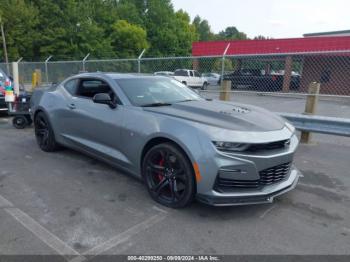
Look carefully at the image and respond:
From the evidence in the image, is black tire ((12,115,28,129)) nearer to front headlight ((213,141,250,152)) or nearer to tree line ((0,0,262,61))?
front headlight ((213,141,250,152))

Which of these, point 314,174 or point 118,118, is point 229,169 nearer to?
point 118,118

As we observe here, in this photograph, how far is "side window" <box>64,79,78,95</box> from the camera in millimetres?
4963

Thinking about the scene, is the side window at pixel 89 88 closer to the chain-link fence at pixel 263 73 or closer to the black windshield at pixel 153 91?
the black windshield at pixel 153 91

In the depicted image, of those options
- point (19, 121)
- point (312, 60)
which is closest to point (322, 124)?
point (19, 121)

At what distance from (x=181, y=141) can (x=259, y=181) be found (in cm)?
91

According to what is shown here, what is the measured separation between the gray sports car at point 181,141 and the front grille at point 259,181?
1 centimetres

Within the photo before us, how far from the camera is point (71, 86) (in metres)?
5.06

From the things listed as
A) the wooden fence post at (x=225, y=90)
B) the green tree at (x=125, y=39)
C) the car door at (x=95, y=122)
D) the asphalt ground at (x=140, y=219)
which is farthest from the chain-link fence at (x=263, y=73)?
the green tree at (x=125, y=39)

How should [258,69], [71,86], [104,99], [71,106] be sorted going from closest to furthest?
[104,99] < [71,106] < [71,86] < [258,69]

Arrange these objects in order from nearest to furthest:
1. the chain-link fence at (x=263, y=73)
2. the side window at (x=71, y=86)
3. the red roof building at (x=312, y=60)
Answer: the side window at (x=71, y=86)
the chain-link fence at (x=263, y=73)
the red roof building at (x=312, y=60)

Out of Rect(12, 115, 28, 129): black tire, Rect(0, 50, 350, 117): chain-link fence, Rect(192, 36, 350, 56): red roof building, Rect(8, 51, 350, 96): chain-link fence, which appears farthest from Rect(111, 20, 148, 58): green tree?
Rect(12, 115, 28, 129): black tire

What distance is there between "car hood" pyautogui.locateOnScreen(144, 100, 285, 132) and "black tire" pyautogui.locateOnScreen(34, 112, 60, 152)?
8.17 feet

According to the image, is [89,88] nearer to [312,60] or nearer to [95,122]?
[95,122]

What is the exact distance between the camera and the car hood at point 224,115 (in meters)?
3.19
